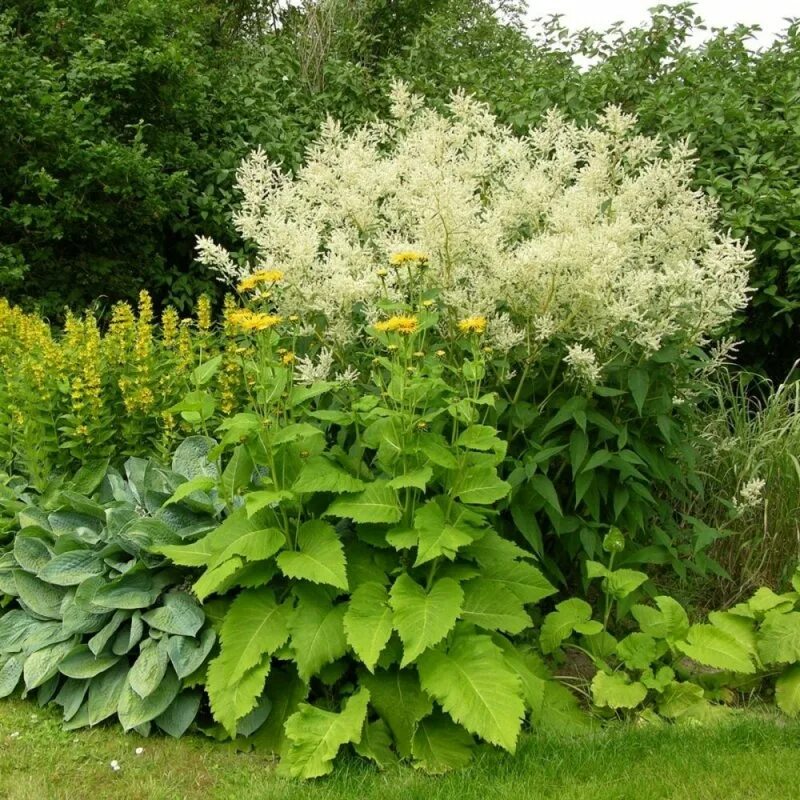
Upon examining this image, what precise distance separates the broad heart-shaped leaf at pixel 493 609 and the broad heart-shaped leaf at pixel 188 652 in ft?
3.25

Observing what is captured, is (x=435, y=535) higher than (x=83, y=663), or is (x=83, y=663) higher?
(x=435, y=535)

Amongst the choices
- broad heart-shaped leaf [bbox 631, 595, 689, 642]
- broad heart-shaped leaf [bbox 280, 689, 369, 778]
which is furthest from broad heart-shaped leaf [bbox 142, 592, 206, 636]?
broad heart-shaped leaf [bbox 631, 595, 689, 642]

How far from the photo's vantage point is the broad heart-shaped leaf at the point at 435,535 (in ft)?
11.1

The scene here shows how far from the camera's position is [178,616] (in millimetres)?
3812

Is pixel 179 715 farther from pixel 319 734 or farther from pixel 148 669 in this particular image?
pixel 319 734

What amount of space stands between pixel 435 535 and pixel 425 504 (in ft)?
0.77

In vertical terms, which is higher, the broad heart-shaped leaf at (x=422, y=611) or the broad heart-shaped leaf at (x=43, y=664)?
the broad heart-shaped leaf at (x=422, y=611)

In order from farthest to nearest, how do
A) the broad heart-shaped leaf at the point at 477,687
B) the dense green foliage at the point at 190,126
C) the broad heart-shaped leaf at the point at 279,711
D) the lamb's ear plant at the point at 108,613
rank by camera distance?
the dense green foliage at the point at 190,126
the lamb's ear plant at the point at 108,613
the broad heart-shaped leaf at the point at 279,711
the broad heart-shaped leaf at the point at 477,687

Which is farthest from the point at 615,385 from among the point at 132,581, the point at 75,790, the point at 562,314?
the point at 75,790

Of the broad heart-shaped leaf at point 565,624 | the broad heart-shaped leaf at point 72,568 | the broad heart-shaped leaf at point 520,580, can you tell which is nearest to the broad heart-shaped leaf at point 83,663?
the broad heart-shaped leaf at point 72,568

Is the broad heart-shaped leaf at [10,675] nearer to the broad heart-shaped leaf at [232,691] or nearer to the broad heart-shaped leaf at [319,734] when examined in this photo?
the broad heart-shaped leaf at [232,691]

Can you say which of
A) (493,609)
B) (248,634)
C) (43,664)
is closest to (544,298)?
(493,609)

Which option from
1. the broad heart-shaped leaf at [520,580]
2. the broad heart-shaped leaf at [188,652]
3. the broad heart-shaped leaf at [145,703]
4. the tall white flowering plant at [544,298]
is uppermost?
the tall white flowering plant at [544,298]

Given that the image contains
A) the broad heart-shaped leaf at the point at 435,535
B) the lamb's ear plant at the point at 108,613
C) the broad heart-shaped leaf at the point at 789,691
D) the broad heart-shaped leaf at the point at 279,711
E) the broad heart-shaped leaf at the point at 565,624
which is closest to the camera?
the broad heart-shaped leaf at the point at 435,535
